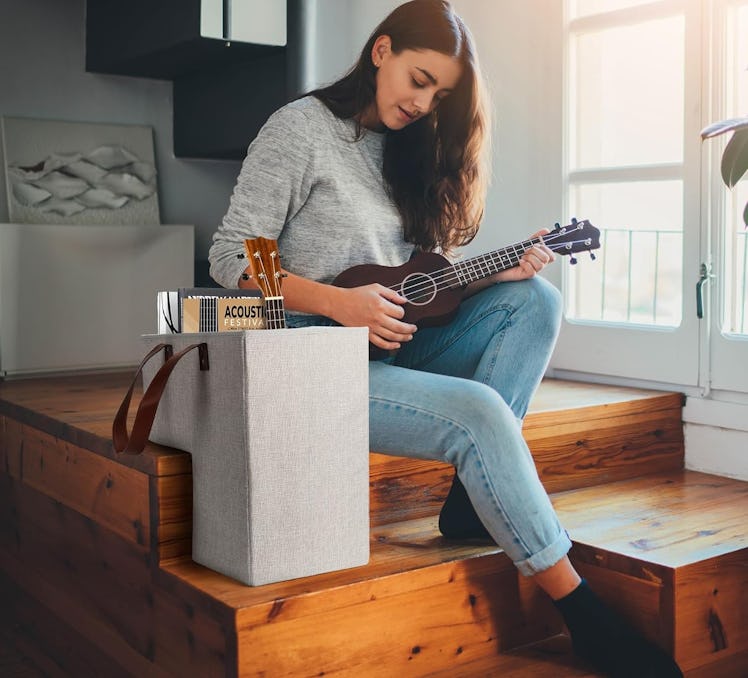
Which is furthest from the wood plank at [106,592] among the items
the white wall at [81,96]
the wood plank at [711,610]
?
the white wall at [81,96]

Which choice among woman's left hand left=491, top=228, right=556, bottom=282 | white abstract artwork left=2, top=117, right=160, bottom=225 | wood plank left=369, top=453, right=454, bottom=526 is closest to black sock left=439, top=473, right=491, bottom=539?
wood plank left=369, top=453, right=454, bottom=526

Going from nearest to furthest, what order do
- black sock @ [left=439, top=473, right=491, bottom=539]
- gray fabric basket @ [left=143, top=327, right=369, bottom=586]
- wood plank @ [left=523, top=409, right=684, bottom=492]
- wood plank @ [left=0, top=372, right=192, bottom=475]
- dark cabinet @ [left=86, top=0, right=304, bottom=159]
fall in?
gray fabric basket @ [left=143, top=327, right=369, bottom=586], wood plank @ [left=0, top=372, right=192, bottom=475], black sock @ [left=439, top=473, right=491, bottom=539], wood plank @ [left=523, top=409, right=684, bottom=492], dark cabinet @ [left=86, top=0, right=304, bottom=159]

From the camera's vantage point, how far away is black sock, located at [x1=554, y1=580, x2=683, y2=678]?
174 cm

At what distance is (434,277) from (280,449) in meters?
0.53

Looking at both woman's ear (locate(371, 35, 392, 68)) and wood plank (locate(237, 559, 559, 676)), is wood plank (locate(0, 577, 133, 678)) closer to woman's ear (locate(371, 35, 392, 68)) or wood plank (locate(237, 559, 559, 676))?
wood plank (locate(237, 559, 559, 676))

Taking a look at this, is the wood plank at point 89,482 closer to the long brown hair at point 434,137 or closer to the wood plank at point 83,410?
the wood plank at point 83,410

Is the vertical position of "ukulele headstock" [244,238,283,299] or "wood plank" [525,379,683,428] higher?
"ukulele headstock" [244,238,283,299]

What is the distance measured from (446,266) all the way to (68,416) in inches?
37.3

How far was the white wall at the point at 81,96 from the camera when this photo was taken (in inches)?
135

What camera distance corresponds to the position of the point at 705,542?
200 cm

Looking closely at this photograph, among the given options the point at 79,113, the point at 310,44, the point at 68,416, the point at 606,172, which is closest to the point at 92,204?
the point at 79,113

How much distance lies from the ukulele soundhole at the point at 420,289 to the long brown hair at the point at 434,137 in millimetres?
119

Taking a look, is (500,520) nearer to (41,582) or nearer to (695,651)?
(695,651)

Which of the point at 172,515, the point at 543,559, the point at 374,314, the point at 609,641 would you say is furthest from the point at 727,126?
the point at 172,515
